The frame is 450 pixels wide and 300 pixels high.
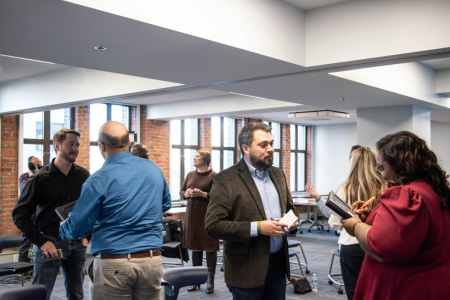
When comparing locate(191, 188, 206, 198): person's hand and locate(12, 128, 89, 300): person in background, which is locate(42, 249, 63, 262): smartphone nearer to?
locate(12, 128, 89, 300): person in background

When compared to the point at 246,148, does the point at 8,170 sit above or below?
below

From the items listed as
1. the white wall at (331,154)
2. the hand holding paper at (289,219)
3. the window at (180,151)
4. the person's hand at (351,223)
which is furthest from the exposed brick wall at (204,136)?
the person's hand at (351,223)

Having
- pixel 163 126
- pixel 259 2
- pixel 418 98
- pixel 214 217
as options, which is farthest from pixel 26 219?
pixel 163 126

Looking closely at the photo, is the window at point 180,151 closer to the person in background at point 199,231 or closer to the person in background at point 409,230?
the person in background at point 199,231

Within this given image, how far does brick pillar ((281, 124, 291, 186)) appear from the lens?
13336mm

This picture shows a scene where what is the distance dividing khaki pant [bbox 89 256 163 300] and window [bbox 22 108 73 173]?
1282 millimetres

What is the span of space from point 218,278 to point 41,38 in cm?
401

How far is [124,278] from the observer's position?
2289mm

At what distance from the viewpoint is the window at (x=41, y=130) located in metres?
3.43

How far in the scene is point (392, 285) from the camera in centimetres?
172

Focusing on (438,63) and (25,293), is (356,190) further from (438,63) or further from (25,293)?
(438,63)

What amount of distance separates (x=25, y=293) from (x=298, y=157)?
39.7 feet

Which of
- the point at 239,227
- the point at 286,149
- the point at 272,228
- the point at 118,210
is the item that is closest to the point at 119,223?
the point at 118,210

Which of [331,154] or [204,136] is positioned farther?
[331,154]
